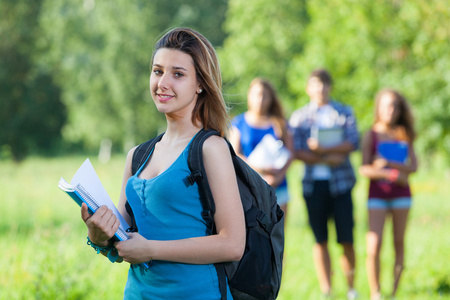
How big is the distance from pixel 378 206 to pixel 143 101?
101 feet

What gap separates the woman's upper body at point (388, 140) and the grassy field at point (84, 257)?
3.40 ft

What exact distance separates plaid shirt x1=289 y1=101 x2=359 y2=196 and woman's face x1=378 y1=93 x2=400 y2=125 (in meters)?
0.29

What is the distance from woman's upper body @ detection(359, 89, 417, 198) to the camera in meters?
5.75

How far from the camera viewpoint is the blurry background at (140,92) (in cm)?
578

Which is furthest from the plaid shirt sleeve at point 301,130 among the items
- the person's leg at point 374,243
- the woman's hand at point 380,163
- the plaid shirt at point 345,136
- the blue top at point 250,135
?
the person's leg at point 374,243

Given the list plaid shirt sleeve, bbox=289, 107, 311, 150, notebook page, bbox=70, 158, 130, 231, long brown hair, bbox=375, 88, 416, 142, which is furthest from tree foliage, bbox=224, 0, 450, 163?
notebook page, bbox=70, 158, 130, 231

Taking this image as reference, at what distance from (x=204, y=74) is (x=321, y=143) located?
393 cm

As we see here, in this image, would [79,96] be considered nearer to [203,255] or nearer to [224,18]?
[224,18]

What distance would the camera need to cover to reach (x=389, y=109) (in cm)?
585

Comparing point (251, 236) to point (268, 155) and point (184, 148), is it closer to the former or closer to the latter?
point (184, 148)

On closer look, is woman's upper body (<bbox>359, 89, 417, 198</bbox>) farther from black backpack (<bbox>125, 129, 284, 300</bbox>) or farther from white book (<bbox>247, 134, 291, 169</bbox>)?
black backpack (<bbox>125, 129, 284, 300</bbox>)

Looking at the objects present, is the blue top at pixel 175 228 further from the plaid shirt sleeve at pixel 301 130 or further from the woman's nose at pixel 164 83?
the plaid shirt sleeve at pixel 301 130

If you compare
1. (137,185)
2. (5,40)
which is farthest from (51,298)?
(5,40)

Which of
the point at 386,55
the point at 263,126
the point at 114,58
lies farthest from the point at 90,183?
the point at 114,58
